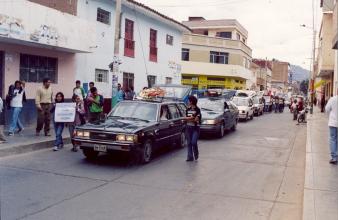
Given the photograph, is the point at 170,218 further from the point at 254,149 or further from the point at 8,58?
the point at 8,58

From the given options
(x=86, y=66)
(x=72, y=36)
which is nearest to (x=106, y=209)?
(x=72, y=36)


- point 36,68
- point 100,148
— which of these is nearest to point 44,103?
point 36,68

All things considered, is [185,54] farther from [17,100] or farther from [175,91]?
[17,100]

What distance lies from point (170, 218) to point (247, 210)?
1.39 meters

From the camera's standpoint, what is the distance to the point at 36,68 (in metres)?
16.1

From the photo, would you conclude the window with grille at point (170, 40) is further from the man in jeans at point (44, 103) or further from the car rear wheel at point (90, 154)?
the car rear wheel at point (90, 154)

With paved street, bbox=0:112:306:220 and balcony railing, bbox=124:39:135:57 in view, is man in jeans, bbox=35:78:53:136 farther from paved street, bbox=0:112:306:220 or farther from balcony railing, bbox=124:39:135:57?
balcony railing, bbox=124:39:135:57

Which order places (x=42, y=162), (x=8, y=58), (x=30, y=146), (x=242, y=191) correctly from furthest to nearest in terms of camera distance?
(x=8, y=58)
(x=30, y=146)
(x=42, y=162)
(x=242, y=191)

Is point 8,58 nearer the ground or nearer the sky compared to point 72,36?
nearer the ground

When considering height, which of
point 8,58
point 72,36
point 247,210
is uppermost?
point 72,36

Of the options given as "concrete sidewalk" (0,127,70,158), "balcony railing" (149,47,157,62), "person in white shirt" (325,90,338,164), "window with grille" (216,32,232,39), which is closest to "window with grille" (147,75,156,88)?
"balcony railing" (149,47,157,62)

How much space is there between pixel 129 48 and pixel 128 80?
1.74 metres

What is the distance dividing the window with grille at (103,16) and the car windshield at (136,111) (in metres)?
9.29

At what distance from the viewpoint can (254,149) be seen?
44.7 feet
